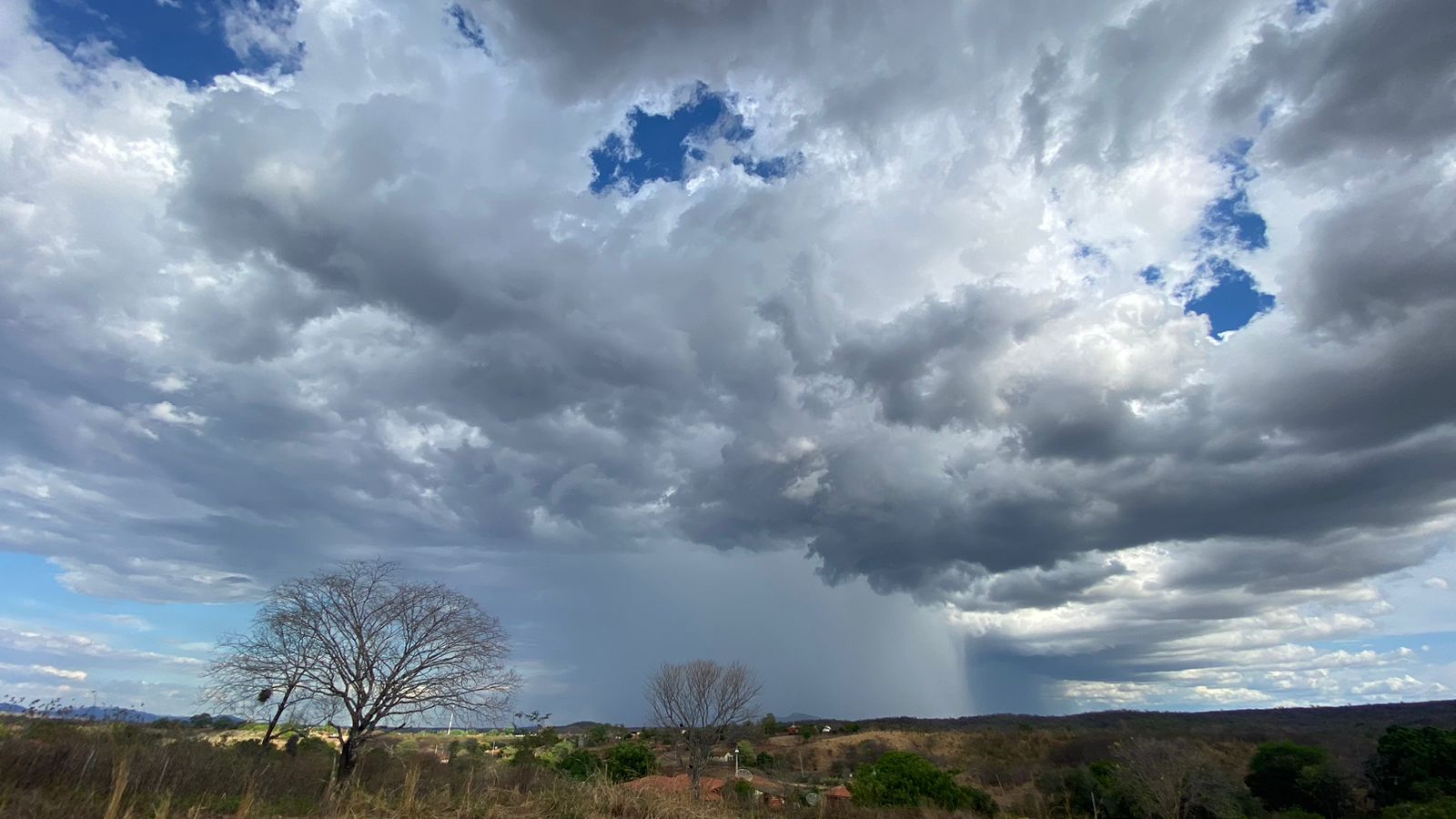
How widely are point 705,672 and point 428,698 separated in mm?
29739

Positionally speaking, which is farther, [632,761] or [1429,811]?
[632,761]

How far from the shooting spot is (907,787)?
3822cm

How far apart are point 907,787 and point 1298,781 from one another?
22016mm

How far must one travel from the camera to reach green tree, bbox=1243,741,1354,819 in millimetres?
39938

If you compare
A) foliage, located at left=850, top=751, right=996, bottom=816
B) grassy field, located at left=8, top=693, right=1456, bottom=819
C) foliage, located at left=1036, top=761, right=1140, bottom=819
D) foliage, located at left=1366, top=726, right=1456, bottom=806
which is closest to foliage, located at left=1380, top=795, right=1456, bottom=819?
grassy field, located at left=8, top=693, right=1456, bottom=819

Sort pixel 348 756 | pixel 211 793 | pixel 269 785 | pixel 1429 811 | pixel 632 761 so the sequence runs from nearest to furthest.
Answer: pixel 211 793 < pixel 269 785 < pixel 348 756 < pixel 1429 811 < pixel 632 761

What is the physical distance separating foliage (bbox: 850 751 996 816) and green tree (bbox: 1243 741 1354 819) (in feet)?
53.0

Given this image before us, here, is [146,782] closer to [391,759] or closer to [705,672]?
[391,759]

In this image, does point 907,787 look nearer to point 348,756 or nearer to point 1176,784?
point 1176,784

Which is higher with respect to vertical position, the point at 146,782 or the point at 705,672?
the point at 705,672

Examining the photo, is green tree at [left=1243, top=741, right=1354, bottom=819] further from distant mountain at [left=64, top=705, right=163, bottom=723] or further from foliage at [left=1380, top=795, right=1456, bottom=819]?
distant mountain at [left=64, top=705, right=163, bottom=723]

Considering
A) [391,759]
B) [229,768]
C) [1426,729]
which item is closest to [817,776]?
[1426,729]

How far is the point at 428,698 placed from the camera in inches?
1134

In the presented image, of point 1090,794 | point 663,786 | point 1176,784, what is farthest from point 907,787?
point 663,786
